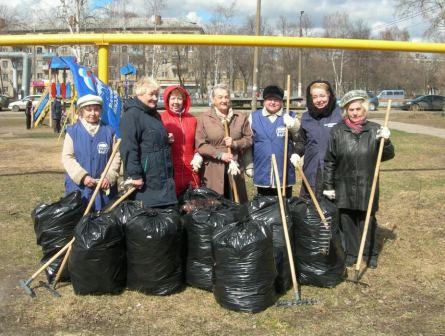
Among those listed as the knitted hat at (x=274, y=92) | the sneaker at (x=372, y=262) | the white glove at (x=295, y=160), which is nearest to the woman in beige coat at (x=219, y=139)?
the knitted hat at (x=274, y=92)

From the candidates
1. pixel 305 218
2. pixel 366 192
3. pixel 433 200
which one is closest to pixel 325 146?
pixel 366 192

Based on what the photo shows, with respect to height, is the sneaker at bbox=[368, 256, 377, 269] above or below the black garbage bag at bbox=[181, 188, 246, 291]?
below

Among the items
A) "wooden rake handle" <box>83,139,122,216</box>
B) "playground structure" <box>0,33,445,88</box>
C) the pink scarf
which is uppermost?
"playground structure" <box>0,33,445,88</box>

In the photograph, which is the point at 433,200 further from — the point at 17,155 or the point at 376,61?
Result: the point at 376,61

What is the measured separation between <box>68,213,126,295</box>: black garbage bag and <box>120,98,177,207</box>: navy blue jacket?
0.46 metres

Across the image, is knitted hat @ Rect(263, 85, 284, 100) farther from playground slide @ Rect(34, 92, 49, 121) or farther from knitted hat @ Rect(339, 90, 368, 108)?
playground slide @ Rect(34, 92, 49, 121)

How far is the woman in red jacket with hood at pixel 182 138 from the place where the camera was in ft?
14.5

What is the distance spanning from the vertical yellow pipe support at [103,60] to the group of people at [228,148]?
151cm

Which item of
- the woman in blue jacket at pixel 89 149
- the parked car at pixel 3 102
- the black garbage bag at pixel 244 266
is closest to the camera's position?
the black garbage bag at pixel 244 266

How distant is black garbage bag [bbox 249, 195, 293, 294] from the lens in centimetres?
394

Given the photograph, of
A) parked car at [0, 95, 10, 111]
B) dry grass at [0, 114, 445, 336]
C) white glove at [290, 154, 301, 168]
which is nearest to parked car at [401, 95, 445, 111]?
parked car at [0, 95, 10, 111]

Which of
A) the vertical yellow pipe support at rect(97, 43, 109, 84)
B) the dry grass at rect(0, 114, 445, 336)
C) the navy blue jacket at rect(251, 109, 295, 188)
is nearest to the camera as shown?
the dry grass at rect(0, 114, 445, 336)

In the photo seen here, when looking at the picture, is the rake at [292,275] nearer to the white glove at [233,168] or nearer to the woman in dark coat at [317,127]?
the white glove at [233,168]

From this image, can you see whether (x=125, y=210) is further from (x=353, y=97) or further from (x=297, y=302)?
(x=353, y=97)
